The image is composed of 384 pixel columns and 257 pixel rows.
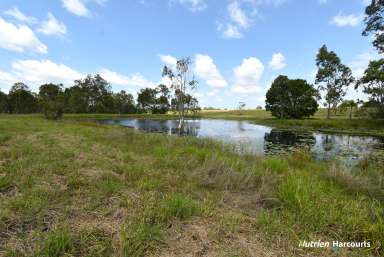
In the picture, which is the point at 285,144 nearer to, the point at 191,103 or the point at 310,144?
the point at 310,144

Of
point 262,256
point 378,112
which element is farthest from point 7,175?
point 378,112

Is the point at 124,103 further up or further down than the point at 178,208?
further up

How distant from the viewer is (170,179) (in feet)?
14.5

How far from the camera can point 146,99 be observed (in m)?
84.6

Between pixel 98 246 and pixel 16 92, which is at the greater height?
pixel 16 92

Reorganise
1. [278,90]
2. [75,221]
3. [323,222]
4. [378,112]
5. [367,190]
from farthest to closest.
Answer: [278,90] < [378,112] < [367,190] < [323,222] < [75,221]

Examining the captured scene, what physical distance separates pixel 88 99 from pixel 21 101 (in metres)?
19.5

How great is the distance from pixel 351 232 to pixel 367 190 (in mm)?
2778

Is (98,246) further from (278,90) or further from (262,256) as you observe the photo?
(278,90)

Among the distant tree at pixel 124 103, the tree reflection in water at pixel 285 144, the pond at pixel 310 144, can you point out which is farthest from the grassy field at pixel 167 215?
the distant tree at pixel 124 103

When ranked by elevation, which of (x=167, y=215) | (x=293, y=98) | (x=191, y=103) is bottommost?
Answer: (x=167, y=215)

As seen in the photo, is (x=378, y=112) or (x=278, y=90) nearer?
(x=378, y=112)

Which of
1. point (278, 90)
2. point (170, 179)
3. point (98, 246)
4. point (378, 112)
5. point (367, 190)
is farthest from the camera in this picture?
point (278, 90)

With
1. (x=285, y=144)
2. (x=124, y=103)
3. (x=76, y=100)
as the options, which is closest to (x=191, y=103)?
(x=285, y=144)
